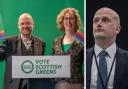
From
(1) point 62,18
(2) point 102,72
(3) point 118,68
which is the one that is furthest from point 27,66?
(3) point 118,68

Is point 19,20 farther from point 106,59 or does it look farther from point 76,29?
point 106,59

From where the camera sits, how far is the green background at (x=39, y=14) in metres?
3.04

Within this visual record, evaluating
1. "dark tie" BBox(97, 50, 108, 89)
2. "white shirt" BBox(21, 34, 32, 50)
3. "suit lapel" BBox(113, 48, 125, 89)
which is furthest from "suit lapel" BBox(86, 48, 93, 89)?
"white shirt" BBox(21, 34, 32, 50)

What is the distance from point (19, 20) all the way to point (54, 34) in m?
0.39

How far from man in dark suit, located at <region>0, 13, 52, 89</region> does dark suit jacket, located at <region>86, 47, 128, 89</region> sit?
1.40ft

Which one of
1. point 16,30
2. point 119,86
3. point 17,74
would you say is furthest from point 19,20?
point 119,86

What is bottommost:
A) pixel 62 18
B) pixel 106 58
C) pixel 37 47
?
pixel 106 58

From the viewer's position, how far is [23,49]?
10.1 ft

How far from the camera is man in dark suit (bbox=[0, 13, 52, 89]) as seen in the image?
3.05 meters

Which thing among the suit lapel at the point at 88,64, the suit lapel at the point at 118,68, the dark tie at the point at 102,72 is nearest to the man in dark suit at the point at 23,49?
the suit lapel at the point at 88,64

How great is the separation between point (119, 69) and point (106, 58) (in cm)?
18

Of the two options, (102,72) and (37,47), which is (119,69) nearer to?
(102,72)

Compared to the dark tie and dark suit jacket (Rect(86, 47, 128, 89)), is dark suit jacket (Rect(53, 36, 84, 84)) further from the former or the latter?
the dark tie

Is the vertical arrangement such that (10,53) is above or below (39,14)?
below
